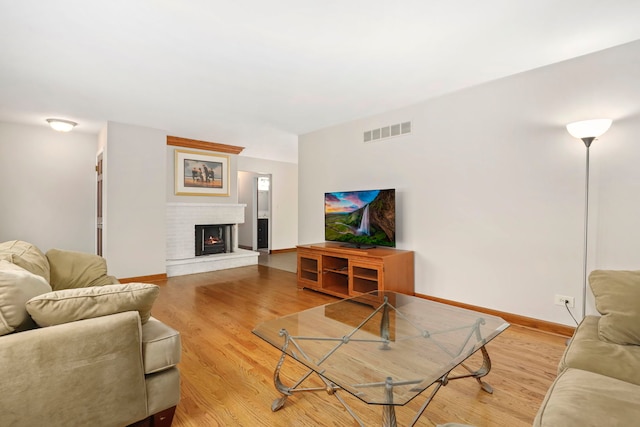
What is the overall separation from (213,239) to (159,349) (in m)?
4.67

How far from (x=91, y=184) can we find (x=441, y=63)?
5633 millimetres

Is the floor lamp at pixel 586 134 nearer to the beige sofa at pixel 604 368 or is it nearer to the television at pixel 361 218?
the beige sofa at pixel 604 368

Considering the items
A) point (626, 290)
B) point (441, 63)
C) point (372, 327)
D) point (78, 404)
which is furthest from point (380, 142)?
point (78, 404)

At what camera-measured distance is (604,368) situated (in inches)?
50.3

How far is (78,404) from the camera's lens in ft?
4.25

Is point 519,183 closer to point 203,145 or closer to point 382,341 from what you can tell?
point 382,341

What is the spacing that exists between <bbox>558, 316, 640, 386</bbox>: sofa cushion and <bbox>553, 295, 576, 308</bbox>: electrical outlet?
4.11ft

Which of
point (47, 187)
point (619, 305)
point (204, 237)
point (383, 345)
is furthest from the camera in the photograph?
point (204, 237)

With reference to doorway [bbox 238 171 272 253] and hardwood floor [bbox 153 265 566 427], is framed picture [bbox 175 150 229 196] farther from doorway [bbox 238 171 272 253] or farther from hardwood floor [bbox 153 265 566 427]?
hardwood floor [bbox 153 265 566 427]

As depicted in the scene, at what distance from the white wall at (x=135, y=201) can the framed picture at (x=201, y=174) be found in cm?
60

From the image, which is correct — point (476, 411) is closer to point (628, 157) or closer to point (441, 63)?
point (628, 157)

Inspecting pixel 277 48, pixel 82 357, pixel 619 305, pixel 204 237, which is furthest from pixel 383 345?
pixel 204 237

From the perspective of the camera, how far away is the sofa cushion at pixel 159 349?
1474mm

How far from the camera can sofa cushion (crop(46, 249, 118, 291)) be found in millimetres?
2264
